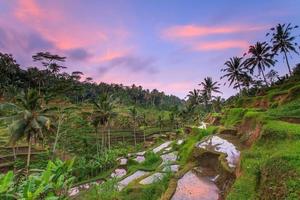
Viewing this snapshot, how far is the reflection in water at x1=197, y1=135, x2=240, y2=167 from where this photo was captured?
22703mm

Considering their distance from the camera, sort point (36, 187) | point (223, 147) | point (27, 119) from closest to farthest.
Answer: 1. point (36, 187)
2. point (223, 147)
3. point (27, 119)

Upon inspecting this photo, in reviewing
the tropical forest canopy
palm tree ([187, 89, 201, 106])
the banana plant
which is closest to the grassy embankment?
the tropical forest canopy

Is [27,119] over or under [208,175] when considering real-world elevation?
over

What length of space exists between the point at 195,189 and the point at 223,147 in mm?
7530

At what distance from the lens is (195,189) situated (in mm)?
19438

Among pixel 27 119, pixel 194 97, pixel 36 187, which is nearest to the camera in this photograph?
pixel 36 187

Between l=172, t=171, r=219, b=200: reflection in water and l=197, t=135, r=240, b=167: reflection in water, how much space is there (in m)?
2.26

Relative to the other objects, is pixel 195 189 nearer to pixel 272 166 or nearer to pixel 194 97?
pixel 272 166

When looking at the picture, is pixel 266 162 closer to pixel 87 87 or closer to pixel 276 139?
pixel 276 139

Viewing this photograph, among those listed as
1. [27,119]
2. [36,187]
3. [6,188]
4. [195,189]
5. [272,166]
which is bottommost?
[195,189]

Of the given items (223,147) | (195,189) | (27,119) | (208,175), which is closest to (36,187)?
(195,189)

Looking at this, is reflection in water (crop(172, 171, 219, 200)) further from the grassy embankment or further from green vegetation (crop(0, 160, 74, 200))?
green vegetation (crop(0, 160, 74, 200))

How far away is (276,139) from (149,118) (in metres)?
107

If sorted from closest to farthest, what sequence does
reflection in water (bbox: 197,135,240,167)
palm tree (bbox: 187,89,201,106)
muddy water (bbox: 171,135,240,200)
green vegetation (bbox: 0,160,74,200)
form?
green vegetation (bbox: 0,160,74,200) < muddy water (bbox: 171,135,240,200) < reflection in water (bbox: 197,135,240,167) < palm tree (bbox: 187,89,201,106)
